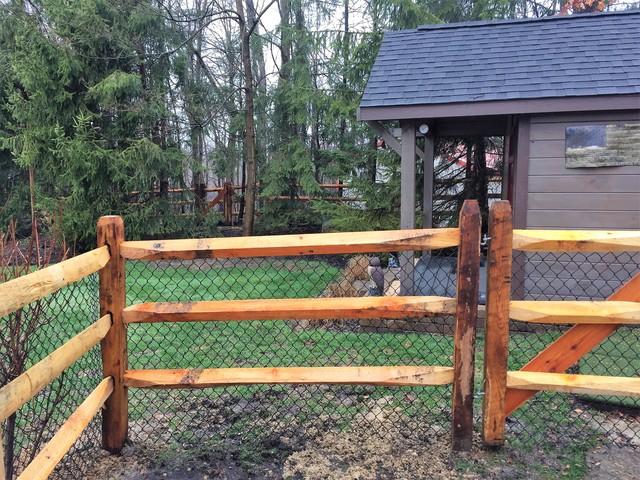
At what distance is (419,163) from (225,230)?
5.05 metres

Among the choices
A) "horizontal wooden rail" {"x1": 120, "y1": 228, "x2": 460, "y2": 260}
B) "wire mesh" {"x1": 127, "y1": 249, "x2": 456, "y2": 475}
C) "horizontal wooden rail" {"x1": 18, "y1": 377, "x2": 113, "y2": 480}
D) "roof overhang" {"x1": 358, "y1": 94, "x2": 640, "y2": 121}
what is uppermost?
"roof overhang" {"x1": 358, "y1": 94, "x2": 640, "y2": 121}

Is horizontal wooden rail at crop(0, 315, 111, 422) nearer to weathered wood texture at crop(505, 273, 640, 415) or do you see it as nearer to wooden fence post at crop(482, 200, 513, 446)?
wooden fence post at crop(482, 200, 513, 446)

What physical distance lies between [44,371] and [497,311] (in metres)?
1.84

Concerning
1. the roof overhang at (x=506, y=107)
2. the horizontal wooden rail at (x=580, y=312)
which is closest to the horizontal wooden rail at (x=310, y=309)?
the horizontal wooden rail at (x=580, y=312)

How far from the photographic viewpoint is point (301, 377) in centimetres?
228

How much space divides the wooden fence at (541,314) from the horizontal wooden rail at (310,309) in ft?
0.76

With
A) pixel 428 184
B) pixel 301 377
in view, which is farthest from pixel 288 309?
pixel 428 184

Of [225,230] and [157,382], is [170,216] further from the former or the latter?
[157,382]

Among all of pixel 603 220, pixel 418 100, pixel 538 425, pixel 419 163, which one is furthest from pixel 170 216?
pixel 538 425

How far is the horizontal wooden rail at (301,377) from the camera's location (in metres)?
2.26

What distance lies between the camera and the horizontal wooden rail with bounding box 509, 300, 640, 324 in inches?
84.6

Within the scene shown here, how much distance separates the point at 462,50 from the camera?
6.04 m

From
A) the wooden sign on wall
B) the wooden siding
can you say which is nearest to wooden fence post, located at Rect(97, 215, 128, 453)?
the wooden siding

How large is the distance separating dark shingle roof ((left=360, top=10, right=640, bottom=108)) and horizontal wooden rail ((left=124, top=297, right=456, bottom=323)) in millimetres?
3386
